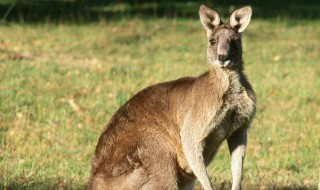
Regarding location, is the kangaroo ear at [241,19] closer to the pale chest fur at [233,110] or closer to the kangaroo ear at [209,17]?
the kangaroo ear at [209,17]

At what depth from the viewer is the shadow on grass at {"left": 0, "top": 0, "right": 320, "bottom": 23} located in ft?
54.9

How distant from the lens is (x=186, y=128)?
541cm

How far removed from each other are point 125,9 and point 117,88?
26.0ft

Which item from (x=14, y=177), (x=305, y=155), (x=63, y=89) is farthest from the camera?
(x=63, y=89)

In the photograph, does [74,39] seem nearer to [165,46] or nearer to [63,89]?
[165,46]

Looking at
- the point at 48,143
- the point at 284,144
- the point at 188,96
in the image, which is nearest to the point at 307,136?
the point at 284,144

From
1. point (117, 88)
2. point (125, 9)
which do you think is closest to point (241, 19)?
point (117, 88)

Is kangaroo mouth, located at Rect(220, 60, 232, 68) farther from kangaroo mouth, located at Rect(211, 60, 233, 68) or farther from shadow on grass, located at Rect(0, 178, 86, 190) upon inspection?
shadow on grass, located at Rect(0, 178, 86, 190)

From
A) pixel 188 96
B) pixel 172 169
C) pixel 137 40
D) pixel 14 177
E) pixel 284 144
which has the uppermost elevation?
pixel 188 96

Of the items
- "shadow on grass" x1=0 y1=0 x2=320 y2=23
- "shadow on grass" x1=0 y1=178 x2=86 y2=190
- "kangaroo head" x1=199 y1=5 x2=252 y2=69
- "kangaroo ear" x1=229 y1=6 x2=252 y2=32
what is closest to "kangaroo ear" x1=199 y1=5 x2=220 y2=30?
"kangaroo head" x1=199 y1=5 x2=252 y2=69

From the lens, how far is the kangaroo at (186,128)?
17.3 feet

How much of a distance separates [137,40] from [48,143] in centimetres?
651

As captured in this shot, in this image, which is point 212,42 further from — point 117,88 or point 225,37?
point 117,88

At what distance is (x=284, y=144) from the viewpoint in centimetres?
859
